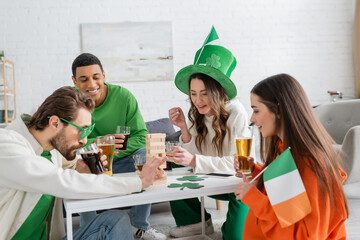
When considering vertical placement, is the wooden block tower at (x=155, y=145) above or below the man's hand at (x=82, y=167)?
above

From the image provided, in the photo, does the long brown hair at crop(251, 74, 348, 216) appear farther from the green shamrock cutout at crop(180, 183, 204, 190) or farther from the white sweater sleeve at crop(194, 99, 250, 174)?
the white sweater sleeve at crop(194, 99, 250, 174)

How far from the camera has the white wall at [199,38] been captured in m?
5.07

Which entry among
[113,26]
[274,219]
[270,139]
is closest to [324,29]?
[113,26]

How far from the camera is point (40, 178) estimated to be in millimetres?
1452

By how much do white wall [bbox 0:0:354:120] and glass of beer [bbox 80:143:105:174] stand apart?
3501mm

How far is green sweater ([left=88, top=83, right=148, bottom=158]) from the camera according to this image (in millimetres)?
2857

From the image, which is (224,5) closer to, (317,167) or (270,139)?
(270,139)

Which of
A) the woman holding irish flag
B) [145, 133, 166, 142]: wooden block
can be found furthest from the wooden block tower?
the woman holding irish flag

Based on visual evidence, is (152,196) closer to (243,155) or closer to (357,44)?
(243,155)

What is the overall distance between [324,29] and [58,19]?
12.5 ft

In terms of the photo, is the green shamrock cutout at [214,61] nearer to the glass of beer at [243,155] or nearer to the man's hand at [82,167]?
the glass of beer at [243,155]

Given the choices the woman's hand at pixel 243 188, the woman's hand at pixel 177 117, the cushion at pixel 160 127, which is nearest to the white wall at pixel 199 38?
the cushion at pixel 160 127

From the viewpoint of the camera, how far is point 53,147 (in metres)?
1.72

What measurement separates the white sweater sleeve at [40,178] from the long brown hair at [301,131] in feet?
2.25
